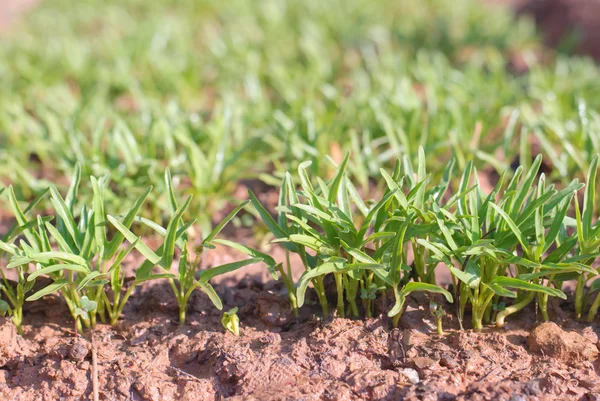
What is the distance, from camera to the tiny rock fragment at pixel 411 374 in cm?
183

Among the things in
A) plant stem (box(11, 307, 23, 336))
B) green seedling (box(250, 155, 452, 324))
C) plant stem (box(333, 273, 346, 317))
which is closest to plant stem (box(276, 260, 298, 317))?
green seedling (box(250, 155, 452, 324))

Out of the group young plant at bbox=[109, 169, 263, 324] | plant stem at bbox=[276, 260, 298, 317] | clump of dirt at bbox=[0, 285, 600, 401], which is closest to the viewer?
clump of dirt at bbox=[0, 285, 600, 401]

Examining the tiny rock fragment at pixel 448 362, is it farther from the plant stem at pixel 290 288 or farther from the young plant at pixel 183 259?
the young plant at pixel 183 259

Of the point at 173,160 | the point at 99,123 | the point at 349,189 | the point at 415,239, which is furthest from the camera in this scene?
the point at 99,123

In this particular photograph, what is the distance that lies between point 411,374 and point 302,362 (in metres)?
0.33

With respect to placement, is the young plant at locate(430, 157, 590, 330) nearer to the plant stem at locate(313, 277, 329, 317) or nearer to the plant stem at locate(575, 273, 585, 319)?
the plant stem at locate(575, 273, 585, 319)

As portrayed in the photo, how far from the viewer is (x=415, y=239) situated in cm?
196

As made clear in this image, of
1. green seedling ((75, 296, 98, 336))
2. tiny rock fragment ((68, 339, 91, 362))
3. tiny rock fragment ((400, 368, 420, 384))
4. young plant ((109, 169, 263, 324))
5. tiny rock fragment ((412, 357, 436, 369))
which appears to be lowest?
tiny rock fragment ((68, 339, 91, 362))

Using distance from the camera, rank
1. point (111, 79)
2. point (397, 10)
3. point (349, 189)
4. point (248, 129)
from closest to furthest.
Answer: point (349, 189), point (248, 129), point (111, 79), point (397, 10)

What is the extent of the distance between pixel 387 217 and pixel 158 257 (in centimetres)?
74

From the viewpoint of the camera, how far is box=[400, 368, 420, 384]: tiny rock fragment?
1.83 meters

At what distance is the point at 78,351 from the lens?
194 cm

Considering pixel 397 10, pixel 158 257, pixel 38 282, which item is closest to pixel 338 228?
pixel 158 257

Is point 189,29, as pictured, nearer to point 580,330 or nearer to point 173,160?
point 173,160
